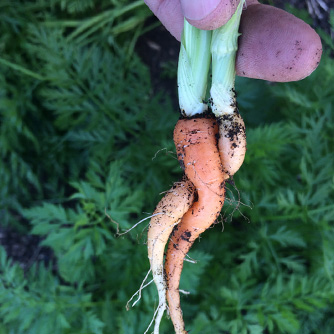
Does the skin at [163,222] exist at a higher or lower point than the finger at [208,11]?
lower

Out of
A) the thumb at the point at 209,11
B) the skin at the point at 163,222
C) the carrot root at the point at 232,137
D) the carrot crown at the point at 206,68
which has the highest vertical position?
the thumb at the point at 209,11

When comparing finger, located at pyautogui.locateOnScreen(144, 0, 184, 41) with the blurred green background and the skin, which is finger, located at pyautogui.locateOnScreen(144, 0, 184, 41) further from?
the skin

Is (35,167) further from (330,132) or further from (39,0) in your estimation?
(330,132)

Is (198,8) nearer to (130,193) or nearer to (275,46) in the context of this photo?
(275,46)

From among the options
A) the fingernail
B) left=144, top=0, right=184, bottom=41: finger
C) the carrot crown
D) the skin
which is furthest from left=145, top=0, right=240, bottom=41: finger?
the skin

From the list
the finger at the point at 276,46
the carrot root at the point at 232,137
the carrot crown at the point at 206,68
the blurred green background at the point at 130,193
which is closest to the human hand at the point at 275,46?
the finger at the point at 276,46

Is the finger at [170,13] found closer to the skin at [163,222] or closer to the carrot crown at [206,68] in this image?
the carrot crown at [206,68]

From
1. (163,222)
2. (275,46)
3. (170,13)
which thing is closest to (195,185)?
(163,222)
